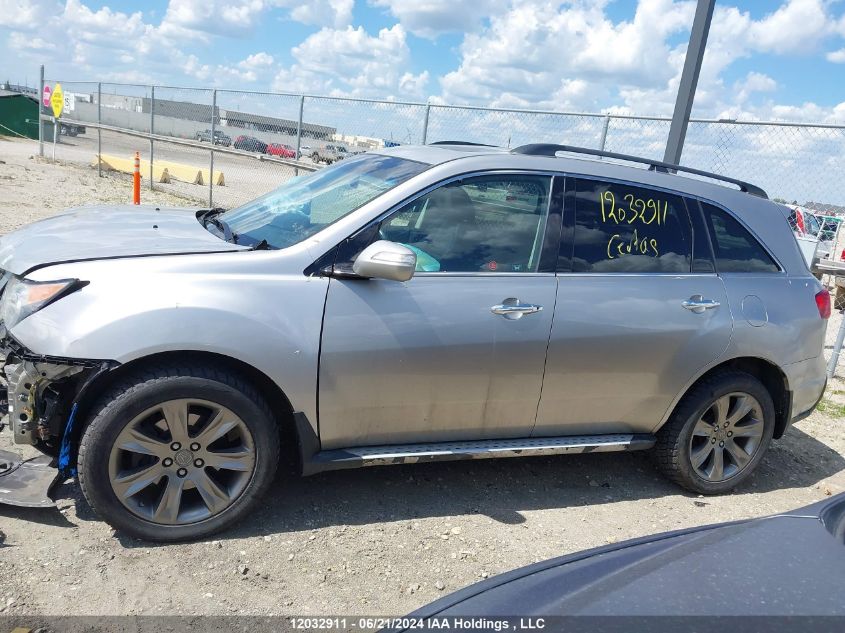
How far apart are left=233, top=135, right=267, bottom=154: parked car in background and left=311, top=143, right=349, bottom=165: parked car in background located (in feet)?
5.73

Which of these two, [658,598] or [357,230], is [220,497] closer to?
[357,230]

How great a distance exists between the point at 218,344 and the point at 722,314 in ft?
9.06

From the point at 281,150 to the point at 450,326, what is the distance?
10467 millimetres

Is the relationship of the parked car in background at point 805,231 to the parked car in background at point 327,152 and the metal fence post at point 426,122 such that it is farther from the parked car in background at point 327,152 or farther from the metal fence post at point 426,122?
the parked car in background at point 327,152

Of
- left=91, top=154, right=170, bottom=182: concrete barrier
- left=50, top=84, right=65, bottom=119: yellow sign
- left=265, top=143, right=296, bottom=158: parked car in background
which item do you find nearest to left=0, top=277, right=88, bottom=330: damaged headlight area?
left=265, top=143, right=296, bottom=158: parked car in background

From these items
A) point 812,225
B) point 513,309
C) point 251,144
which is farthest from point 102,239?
point 812,225

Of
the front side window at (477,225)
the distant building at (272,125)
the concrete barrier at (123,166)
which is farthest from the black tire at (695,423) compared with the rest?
the concrete barrier at (123,166)

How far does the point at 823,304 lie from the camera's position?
4371 millimetres

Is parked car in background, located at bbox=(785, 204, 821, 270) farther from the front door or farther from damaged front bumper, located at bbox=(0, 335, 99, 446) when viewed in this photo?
damaged front bumper, located at bbox=(0, 335, 99, 446)

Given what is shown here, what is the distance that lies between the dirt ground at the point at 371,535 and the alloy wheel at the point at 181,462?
200mm

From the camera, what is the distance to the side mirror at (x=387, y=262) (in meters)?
3.07

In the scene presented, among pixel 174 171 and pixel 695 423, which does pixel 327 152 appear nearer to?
pixel 695 423

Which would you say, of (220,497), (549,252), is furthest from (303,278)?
(549,252)

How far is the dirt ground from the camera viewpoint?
2.85 metres
